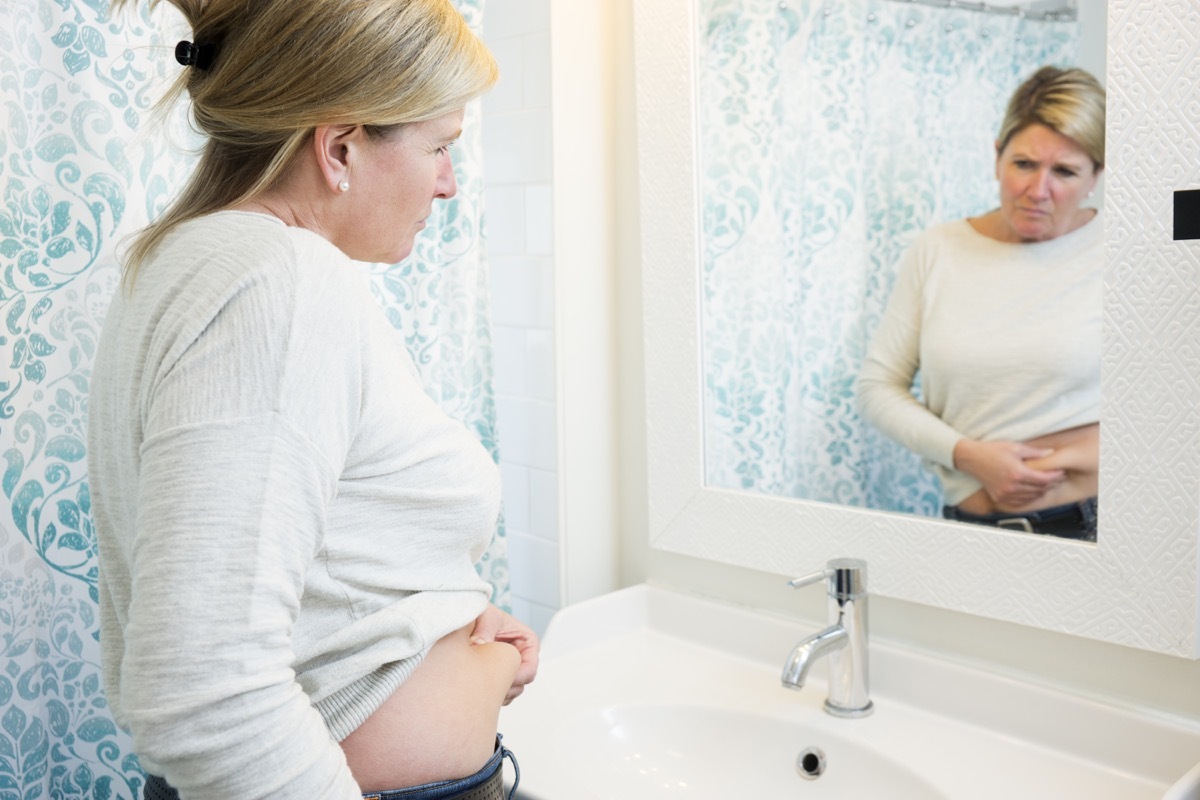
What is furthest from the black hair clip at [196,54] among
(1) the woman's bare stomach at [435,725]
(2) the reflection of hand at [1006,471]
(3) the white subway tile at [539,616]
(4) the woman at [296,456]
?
(3) the white subway tile at [539,616]

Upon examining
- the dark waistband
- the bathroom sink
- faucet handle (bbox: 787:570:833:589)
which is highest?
the dark waistband

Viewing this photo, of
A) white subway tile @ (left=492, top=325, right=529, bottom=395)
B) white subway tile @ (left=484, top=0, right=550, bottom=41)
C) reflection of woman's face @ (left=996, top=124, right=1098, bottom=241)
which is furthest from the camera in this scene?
white subway tile @ (left=492, top=325, right=529, bottom=395)

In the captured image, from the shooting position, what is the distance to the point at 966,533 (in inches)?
47.2

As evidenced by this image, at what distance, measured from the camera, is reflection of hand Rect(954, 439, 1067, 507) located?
1134 mm

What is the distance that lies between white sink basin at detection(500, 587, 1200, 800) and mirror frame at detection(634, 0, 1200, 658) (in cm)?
10

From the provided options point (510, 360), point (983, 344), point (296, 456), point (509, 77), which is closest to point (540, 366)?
point (510, 360)

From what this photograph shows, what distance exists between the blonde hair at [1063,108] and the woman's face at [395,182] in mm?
618

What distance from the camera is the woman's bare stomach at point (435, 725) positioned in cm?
82

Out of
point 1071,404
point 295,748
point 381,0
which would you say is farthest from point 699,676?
point 381,0

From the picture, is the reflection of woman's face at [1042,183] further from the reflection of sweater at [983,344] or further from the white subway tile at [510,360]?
the white subway tile at [510,360]

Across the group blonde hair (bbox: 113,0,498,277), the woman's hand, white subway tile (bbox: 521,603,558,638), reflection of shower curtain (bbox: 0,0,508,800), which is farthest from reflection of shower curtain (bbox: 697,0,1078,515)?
reflection of shower curtain (bbox: 0,0,508,800)

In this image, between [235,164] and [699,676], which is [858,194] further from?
[235,164]

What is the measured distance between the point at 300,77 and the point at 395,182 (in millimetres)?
118

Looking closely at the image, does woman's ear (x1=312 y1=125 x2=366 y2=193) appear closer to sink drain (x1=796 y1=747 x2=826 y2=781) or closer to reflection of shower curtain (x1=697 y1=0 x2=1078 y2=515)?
reflection of shower curtain (x1=697 y1=0 x2=1078 y2=515)
